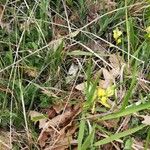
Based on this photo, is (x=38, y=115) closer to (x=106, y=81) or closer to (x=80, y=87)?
(x=80, y=87)

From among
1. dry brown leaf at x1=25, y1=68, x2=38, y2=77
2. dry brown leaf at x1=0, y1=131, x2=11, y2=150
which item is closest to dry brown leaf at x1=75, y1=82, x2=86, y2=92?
dry brown leaf at x1=25, y1=68, x2=38, y2=77

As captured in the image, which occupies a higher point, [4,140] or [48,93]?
[48,93]

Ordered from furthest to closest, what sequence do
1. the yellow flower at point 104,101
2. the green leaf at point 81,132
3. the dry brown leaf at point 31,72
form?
the dry brown leaf at point 31,72
the yellow flower at point 104,101
the green leaf at point 81,132

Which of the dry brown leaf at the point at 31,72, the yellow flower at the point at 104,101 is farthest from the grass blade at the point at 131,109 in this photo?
the dry brown leaf at the point at 31,72

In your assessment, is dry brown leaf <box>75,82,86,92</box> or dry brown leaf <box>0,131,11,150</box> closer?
dry brown leaf <box>0,131,11,150</box>

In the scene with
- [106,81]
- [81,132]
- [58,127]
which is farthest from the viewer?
[106,81]

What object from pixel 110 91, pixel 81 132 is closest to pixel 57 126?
pixel 81 132

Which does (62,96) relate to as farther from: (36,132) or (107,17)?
(107,17)

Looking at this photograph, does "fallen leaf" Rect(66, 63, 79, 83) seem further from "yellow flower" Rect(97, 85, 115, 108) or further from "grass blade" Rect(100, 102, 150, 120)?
"grass blade" Rect(100, 102, 150, 120)

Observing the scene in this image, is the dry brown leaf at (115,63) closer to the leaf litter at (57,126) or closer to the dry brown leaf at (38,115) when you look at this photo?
the leaf litter at (57,126)

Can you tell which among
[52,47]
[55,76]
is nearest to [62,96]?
[55,76]

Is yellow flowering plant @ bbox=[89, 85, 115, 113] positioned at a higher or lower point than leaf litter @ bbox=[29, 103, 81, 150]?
higher
